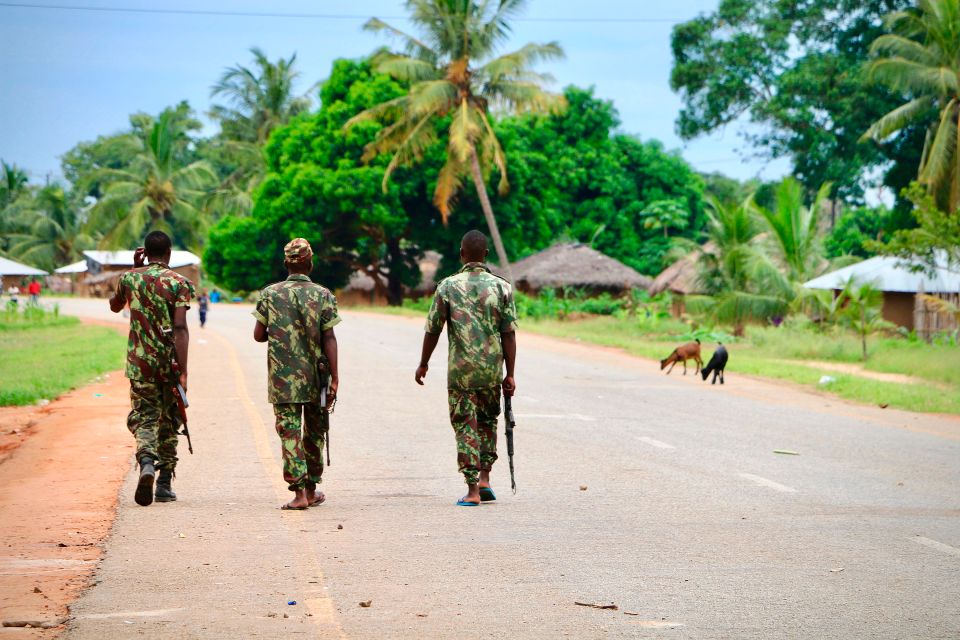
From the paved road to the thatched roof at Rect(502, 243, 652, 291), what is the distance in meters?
33.9

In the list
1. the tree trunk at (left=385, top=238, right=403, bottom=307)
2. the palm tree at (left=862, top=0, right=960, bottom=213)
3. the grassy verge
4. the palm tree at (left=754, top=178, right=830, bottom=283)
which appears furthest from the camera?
the tree trunk at (left=385, top=238, right=403, bottom=307)

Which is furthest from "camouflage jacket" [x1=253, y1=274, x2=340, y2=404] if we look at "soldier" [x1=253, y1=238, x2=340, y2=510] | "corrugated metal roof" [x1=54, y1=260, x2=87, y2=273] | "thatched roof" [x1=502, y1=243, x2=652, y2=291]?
"corrugated metal roof" [x1=54, y1=260, x2=87, y2=273]

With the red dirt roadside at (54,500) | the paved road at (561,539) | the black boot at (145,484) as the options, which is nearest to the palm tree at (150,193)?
the red dirt roadside at (54,500)

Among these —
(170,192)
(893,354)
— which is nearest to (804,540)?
(893,354)

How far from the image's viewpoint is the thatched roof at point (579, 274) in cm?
4772

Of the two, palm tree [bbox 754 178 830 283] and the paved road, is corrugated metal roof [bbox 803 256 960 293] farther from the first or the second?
the paved road

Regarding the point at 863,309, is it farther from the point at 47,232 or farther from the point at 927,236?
the point at 47,232

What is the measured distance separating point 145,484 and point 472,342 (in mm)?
2382

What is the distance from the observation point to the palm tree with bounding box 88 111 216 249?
5731 cm

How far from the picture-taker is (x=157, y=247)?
26.9 ft

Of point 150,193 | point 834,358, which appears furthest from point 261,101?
point 834,358

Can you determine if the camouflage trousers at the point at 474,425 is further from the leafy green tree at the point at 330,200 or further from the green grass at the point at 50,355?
the leafy green tree at the point at 330,200

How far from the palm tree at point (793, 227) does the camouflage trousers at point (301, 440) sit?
2476 centimetres

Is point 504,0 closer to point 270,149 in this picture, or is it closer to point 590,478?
point 270,149
